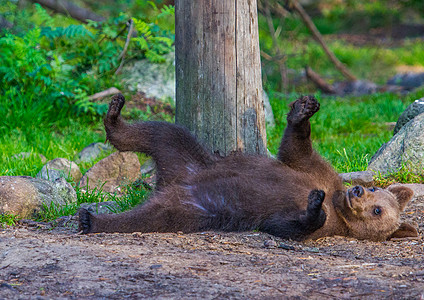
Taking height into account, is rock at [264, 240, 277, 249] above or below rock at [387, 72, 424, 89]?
below

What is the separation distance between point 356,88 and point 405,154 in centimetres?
563

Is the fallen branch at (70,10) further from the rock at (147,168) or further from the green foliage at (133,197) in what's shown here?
the green foliage at (133,197)

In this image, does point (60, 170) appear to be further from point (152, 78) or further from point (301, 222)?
point (152, 78)

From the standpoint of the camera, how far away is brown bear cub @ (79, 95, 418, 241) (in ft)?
14.2

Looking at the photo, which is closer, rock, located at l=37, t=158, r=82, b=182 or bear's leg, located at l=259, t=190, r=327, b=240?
bear's leg, located at l=259, t=190, r=327, b=240

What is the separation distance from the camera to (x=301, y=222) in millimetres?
4090

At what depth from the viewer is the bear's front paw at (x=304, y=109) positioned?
173 inches

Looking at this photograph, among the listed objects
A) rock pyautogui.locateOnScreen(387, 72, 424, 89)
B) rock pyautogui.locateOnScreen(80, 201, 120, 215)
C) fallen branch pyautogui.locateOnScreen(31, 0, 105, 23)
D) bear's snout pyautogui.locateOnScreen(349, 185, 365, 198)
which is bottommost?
rock pyautogui.locateOnScreen(80, 201, 120, 215)

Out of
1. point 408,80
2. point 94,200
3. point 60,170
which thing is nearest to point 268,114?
point 60,170

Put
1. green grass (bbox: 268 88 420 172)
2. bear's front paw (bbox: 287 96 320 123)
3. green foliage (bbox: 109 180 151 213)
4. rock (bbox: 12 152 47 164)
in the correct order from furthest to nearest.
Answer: green grass (bbox: 268 88 420 172) → rock (bbox: 12 152 47 164) → green foliage (bbox: 109 180 151 213) → bear's front paw (bbox: 287 96 320 123)

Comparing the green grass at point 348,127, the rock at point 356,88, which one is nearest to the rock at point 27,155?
the green grass at point 348,127

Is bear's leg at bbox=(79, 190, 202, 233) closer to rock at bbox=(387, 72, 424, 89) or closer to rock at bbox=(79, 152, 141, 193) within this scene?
rock at bbox=(79, 152, 141, 193)

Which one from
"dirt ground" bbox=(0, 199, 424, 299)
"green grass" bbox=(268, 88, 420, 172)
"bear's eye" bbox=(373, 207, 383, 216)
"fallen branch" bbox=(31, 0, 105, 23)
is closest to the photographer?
"dirt ground" bbox=(0, 199, 424, 299)

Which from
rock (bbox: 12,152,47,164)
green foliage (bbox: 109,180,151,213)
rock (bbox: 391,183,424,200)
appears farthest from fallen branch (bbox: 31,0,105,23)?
rock (bbox: 391,183,424,200)
